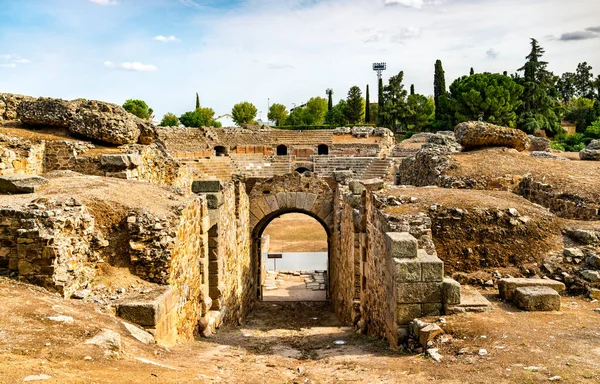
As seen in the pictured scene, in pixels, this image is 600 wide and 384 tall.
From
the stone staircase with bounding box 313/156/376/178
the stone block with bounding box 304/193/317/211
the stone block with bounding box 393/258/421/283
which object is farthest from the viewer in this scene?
the stone staircase with bounding box 313/156/376/178

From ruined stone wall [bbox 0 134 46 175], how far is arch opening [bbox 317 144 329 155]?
→ 31.6 meters

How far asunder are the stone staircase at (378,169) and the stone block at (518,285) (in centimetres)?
2398

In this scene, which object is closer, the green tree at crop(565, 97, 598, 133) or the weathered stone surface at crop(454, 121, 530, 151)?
the weathered stone surface at crop(454, 121, 530, 151)

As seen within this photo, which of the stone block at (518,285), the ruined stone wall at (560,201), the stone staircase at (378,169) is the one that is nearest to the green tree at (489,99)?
the stone staircase at (378,169)

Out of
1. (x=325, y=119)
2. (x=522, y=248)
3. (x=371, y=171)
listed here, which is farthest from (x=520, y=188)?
(x=325, y=119)

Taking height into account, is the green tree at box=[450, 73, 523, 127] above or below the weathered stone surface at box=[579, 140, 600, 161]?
above

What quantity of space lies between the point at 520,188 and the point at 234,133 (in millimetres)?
33722

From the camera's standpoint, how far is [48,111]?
13258 mm

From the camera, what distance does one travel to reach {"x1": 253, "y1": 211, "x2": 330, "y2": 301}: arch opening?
53.7 ft

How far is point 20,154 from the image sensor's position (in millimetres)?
11164

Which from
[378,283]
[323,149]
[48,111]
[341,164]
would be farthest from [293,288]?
[323,149]

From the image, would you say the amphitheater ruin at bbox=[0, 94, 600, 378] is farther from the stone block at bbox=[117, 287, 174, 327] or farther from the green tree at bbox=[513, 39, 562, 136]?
the green tree at bbox=[513, 39, 562, 136]

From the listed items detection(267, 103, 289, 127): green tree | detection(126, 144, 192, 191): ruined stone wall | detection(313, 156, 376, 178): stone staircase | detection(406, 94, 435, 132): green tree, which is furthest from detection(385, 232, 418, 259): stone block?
detection(267, 103, 289, 127): green tree

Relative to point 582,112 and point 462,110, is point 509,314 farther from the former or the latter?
point 582,112
